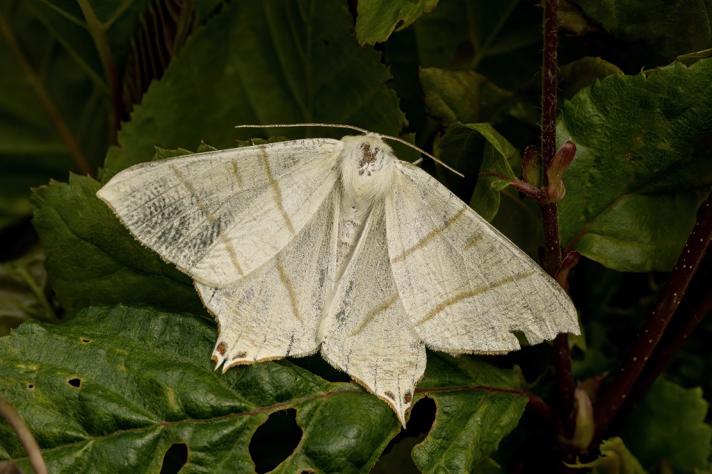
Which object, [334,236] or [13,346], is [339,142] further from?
[13,346]

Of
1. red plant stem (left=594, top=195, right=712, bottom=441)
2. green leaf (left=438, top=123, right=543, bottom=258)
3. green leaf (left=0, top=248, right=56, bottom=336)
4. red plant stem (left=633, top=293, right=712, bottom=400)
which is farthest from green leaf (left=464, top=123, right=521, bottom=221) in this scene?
green leaf (left=0, top=248, right=56, bottom=336)

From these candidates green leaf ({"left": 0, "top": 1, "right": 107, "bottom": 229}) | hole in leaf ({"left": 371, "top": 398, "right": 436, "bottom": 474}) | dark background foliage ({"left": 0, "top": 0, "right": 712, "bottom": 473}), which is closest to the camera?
dark background foliage ({"left": 0, "top": 0, "right": 712, "bottom": 473})

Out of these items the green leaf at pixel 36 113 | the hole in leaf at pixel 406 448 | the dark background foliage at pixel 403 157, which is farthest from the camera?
the green leaf at pixel 36 113

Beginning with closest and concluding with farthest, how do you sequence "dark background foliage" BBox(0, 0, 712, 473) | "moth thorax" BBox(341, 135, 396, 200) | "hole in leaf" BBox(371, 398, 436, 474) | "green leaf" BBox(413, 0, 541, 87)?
"dark background foliage" BBox(0, 0, 712, 473) → "moth thorax" BBox(341, 135, 396, 200) → "hole in leaf" BBox(371, 398, 436, 474) → "green leaf" BBox(413, 0, 541, 87)

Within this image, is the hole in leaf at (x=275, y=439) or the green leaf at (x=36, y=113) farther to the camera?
the green leaf at (x=36, y=113)

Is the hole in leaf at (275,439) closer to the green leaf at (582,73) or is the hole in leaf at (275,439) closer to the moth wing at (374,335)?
the moth wing at (374,335)

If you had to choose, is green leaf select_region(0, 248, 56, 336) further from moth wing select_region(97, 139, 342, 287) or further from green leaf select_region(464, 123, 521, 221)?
green leaf select_region(464, 123, 521, 221)

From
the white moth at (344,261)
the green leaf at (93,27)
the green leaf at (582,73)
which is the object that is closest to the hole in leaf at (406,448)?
the white moth at (344,261)
